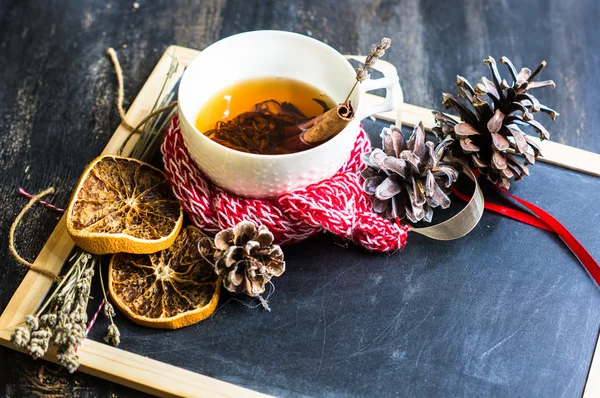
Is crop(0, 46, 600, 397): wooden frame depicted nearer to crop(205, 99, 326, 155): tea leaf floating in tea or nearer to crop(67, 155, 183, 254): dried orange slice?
crop(67, 155, 183, 254): dried orange slice

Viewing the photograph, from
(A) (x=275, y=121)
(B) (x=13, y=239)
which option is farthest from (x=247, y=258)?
(B) (x=13, y=239)

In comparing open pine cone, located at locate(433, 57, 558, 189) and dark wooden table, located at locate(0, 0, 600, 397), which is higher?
open pine cone, located at locate(433, 57, 558, 189)

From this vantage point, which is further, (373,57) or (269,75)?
(269,75)

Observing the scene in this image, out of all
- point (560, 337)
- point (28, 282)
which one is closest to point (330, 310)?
point (560, 337)

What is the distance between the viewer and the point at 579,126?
124cm

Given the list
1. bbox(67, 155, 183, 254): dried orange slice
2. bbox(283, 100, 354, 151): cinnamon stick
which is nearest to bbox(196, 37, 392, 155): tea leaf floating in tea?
bbox(283, 100, 354, 151): cinnamon stick

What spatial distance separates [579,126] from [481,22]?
0.33 m

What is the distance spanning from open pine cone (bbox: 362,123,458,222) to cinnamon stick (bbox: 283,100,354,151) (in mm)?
84

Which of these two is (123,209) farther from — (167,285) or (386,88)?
(386,88)

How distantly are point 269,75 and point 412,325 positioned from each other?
43 cm

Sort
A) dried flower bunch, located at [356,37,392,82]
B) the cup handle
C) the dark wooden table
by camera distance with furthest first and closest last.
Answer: the dark wooden table < the cup handle < dried flower bunch, located at [356,37,392,82]

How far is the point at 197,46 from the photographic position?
1.33 m

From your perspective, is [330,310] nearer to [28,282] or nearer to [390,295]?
[390,295]

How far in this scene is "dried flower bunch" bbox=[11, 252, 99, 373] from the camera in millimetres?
791
